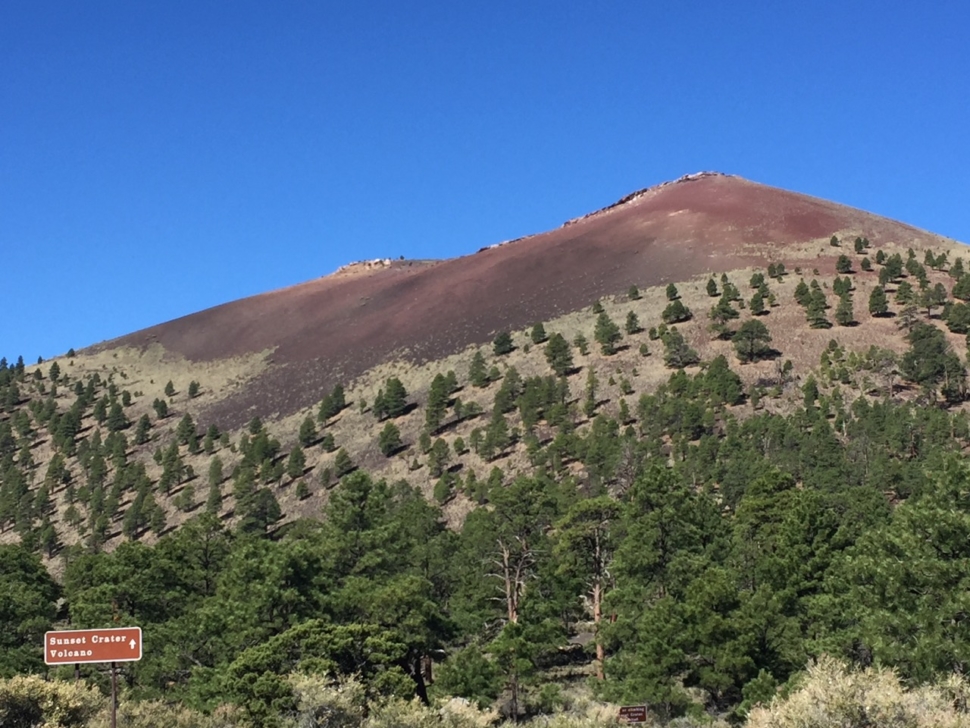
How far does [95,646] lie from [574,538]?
23.4m

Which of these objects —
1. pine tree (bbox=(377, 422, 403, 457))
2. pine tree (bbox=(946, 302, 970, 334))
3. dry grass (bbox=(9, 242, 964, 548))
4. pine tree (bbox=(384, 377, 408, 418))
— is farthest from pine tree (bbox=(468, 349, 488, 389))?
pine tree (bbox=(946, 302, 970, 334))

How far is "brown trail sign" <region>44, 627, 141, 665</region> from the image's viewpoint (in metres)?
17.9

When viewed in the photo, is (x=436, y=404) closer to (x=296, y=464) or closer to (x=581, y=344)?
(x=296, y=464)

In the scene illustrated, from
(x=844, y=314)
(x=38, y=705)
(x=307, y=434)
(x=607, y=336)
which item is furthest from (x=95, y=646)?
(x=844, y=314)

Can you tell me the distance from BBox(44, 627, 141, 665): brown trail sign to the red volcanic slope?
278ft

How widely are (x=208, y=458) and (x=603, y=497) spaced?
60.9 m

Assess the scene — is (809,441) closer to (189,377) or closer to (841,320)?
(841,320)

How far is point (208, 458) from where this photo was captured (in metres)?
92.2

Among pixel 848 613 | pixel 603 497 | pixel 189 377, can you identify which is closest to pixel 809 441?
pixel 603 497

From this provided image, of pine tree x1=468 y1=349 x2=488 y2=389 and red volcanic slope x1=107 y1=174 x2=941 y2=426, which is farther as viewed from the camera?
red volcanic slope x1=107 y1=174 x2=941 y2=426

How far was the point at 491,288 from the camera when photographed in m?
124

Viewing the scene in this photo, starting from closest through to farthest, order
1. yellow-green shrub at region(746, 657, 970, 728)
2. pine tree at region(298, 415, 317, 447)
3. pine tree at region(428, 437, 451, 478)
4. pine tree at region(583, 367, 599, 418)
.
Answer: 1. yellow-green shrub at region(746, 657, 970, 728)
2. pine tree at region(428, 437, 451, 478)
3. pine tree at region(583, 367, 599, 418)
4. pine tree at region(298, 415, 317, 447)

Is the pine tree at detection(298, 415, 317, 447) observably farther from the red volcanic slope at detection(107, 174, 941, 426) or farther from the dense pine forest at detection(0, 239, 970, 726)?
the red volcanic slope at detection(107, 174, 941, 426)

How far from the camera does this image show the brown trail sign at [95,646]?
17938 millimetres
